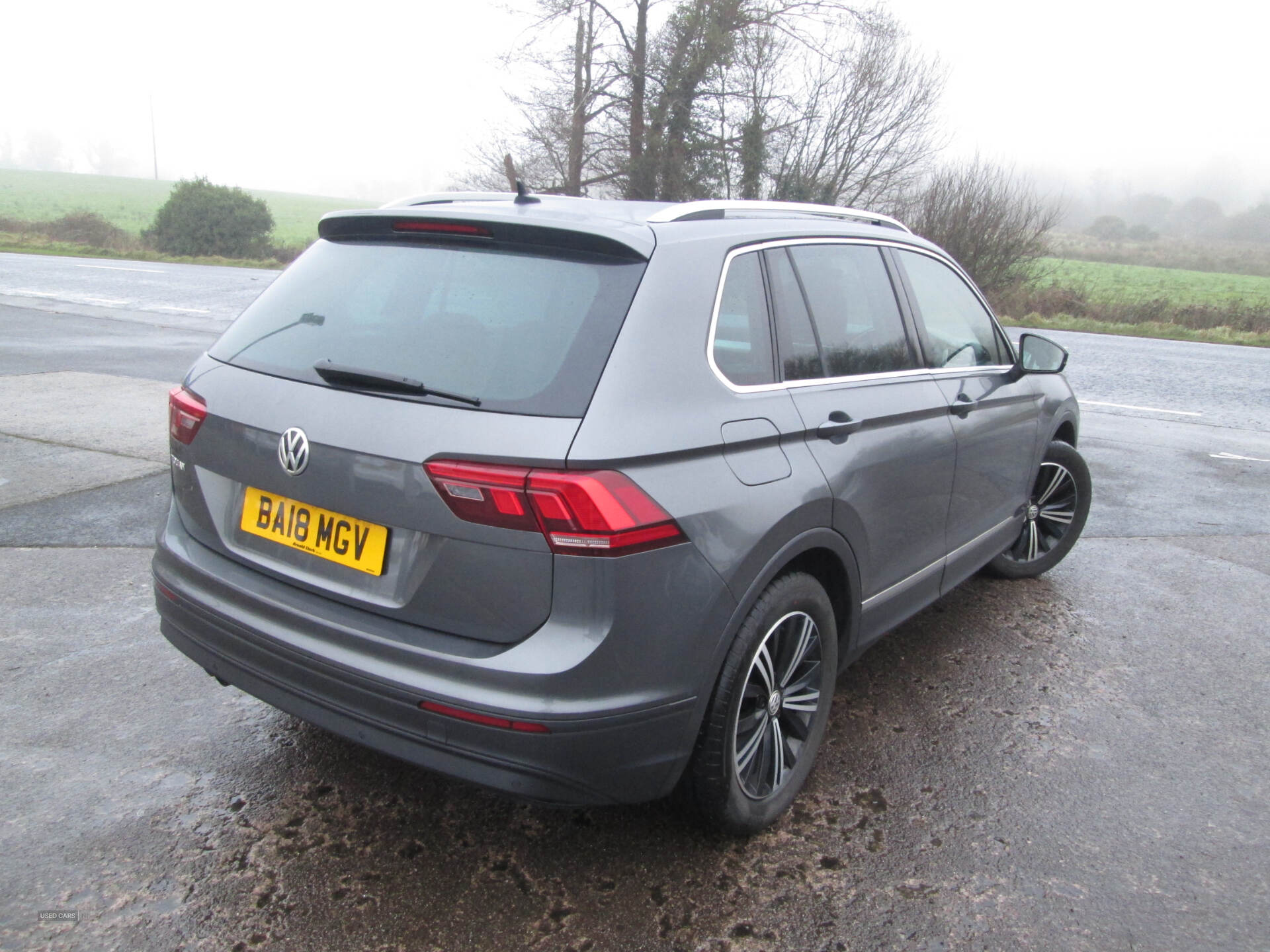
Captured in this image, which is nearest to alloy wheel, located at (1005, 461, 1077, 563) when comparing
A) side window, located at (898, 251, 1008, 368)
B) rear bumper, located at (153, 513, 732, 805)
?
side window, located at (898, 251, 1008, 368)

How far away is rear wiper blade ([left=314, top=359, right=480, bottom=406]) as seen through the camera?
2326mm

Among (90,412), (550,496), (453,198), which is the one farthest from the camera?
(90,412)

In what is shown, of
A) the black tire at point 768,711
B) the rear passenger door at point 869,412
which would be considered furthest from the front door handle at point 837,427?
the black tire at point 768,711

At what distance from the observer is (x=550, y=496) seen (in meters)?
2.16

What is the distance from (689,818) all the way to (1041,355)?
111 inches

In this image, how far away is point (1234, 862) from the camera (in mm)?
2812

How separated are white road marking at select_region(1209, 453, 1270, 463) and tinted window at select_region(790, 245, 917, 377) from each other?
6.42 m

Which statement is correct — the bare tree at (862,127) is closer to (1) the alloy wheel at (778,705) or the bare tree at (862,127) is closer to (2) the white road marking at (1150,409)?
(2) the white road marking at (1150,409)

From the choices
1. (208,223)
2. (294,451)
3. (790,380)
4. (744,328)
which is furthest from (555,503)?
(208,223)

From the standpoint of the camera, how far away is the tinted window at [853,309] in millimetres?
3100

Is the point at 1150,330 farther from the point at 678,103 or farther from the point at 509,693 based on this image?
the point at 509,693

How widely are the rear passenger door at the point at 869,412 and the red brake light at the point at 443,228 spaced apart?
2.78ft

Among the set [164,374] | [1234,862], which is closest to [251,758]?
[1234,862]

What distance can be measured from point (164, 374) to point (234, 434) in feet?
24.9
